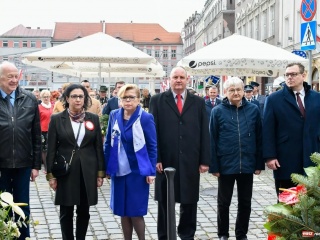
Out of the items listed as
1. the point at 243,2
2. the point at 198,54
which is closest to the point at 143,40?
the point at 243,2

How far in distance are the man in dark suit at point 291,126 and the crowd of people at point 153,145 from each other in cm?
1

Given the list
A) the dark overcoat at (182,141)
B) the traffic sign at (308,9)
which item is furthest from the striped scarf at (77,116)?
the traffic sign at (308,9)

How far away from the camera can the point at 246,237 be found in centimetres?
646

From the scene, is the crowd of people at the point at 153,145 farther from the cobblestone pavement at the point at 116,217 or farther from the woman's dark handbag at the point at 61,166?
the cobblestone pavement at the point at 116,217

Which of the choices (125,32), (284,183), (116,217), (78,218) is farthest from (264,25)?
(125,32)

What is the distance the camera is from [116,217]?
7.66 meters

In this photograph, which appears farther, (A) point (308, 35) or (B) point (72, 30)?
(B) point (72, 30)

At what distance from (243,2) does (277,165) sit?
45.5 metres

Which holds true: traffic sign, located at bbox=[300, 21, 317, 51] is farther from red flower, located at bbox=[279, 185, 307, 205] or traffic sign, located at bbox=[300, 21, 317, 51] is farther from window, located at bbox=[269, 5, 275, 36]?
window, located at bbox=[269, 5, 275, 36]

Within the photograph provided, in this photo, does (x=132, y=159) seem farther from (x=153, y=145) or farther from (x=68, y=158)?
(x=68, y=158)

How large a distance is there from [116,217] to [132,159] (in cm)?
217

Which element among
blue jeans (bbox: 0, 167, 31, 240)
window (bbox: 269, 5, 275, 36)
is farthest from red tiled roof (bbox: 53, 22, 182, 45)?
blue jeans (bbox: 0, 167, 31, 240)

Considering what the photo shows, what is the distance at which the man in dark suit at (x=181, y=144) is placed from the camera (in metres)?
6.25

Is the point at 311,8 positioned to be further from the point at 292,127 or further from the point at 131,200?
the point at 131,200
